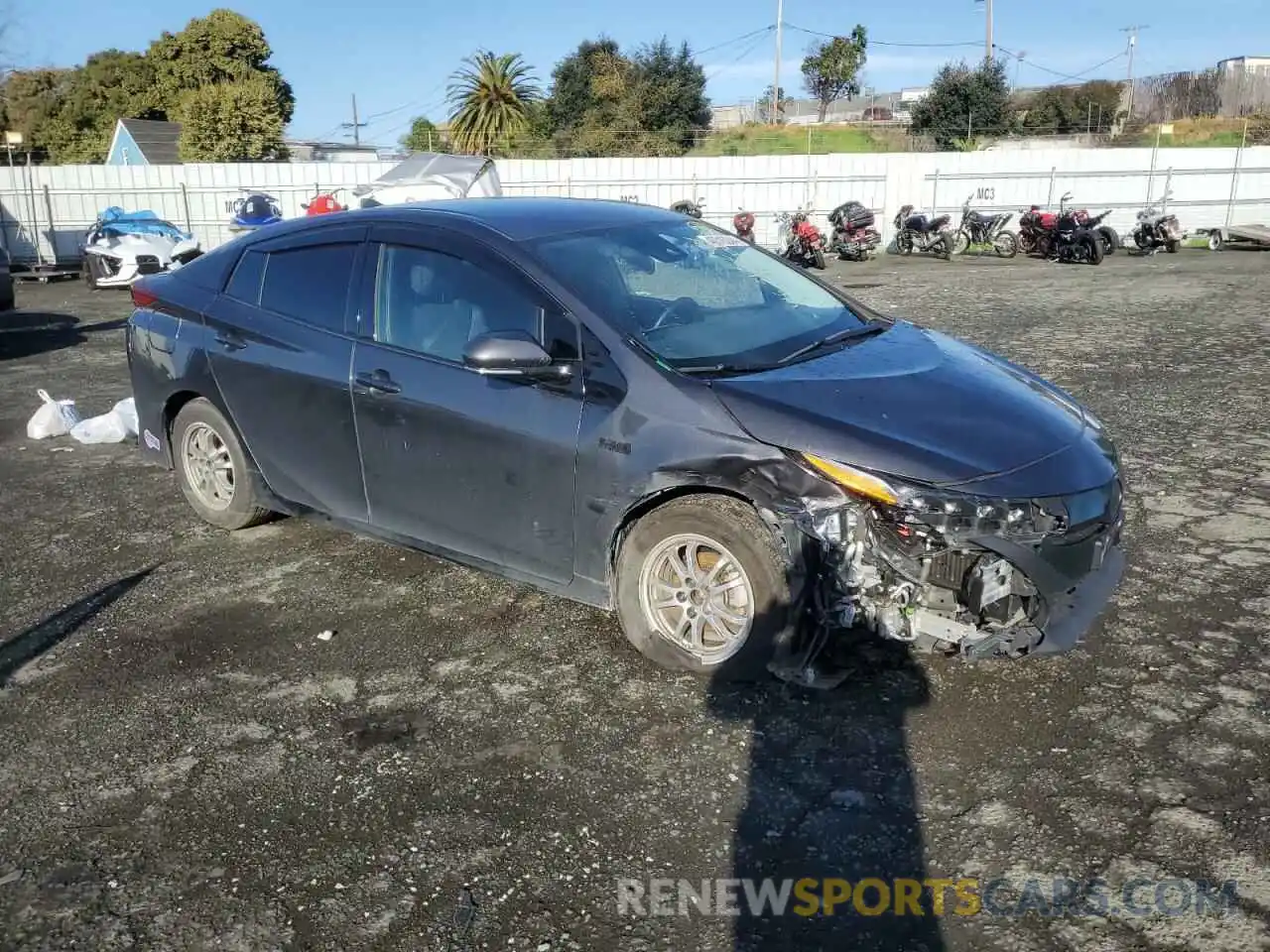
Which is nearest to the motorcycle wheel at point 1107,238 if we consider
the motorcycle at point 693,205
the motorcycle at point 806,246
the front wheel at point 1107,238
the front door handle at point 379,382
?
the front wheel at point 1107,238

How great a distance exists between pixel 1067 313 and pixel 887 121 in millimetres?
38655

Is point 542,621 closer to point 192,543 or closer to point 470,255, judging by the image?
point 470,255

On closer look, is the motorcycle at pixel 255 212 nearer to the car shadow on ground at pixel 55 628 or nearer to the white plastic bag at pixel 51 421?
the white plastic bag at pixel 51 421

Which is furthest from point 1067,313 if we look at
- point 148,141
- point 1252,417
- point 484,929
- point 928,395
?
point 148,141

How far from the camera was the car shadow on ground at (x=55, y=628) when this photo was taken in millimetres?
4159

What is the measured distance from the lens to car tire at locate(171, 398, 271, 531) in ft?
17.1

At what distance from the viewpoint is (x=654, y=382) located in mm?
3723

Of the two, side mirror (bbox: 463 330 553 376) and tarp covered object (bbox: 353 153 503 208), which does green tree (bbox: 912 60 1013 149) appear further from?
side mirror (bbox: 463 330 553 376)

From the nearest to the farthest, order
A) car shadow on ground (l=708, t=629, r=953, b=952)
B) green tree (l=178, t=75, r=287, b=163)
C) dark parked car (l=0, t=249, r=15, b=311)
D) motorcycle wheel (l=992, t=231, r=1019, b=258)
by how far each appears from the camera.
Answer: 1. car shadow on ground (l=708, t=629, r=953, b=952)
2. dark parked car (l=0, t=249, r=15, b=311)
3. motorcycle wheel (l=992, t=231, r=1019, b=258)
4. green tree (l=178, t=75, r=287, b=163)

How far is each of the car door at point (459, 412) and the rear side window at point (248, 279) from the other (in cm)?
80

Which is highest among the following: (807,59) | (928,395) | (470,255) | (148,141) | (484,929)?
(807,59)

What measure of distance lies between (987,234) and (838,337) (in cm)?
1992

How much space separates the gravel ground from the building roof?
118 feet

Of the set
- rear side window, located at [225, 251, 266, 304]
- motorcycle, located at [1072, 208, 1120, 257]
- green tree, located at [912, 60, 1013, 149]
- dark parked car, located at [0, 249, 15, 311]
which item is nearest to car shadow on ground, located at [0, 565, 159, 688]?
rear side window, located at [225, 251, 266, 304]
